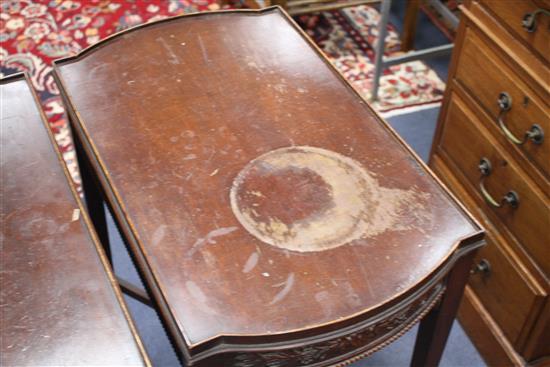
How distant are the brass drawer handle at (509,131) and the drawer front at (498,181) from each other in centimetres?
7

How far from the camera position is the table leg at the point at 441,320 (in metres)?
1.21

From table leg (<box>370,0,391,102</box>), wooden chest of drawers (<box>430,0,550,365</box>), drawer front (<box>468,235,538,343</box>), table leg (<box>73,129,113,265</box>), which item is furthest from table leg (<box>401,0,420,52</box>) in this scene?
table leg (<box>73,129,113,265</box>)

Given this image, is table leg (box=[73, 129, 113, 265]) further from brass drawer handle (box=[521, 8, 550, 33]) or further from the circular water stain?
brass drawer handle (box=[521, 8, 550, 33])

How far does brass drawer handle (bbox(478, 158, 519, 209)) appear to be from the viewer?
1.60 meters

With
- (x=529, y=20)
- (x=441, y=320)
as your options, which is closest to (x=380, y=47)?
(x=529, y=20)

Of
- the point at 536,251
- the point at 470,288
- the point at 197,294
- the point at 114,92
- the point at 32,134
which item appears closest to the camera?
the point at 197,294

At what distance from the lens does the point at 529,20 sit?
4.66 feet

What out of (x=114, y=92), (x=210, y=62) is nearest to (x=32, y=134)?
(x=114, y=92)

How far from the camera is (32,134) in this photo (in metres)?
1.31

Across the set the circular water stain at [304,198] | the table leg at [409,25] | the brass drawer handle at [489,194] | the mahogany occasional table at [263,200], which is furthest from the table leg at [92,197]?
the table leg at [409,25]

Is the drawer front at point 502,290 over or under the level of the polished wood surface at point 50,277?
under

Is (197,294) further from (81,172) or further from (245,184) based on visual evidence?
(81,172)

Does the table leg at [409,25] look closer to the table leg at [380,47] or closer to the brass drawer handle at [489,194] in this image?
the table leg at [380,47]

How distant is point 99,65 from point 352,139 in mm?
605
